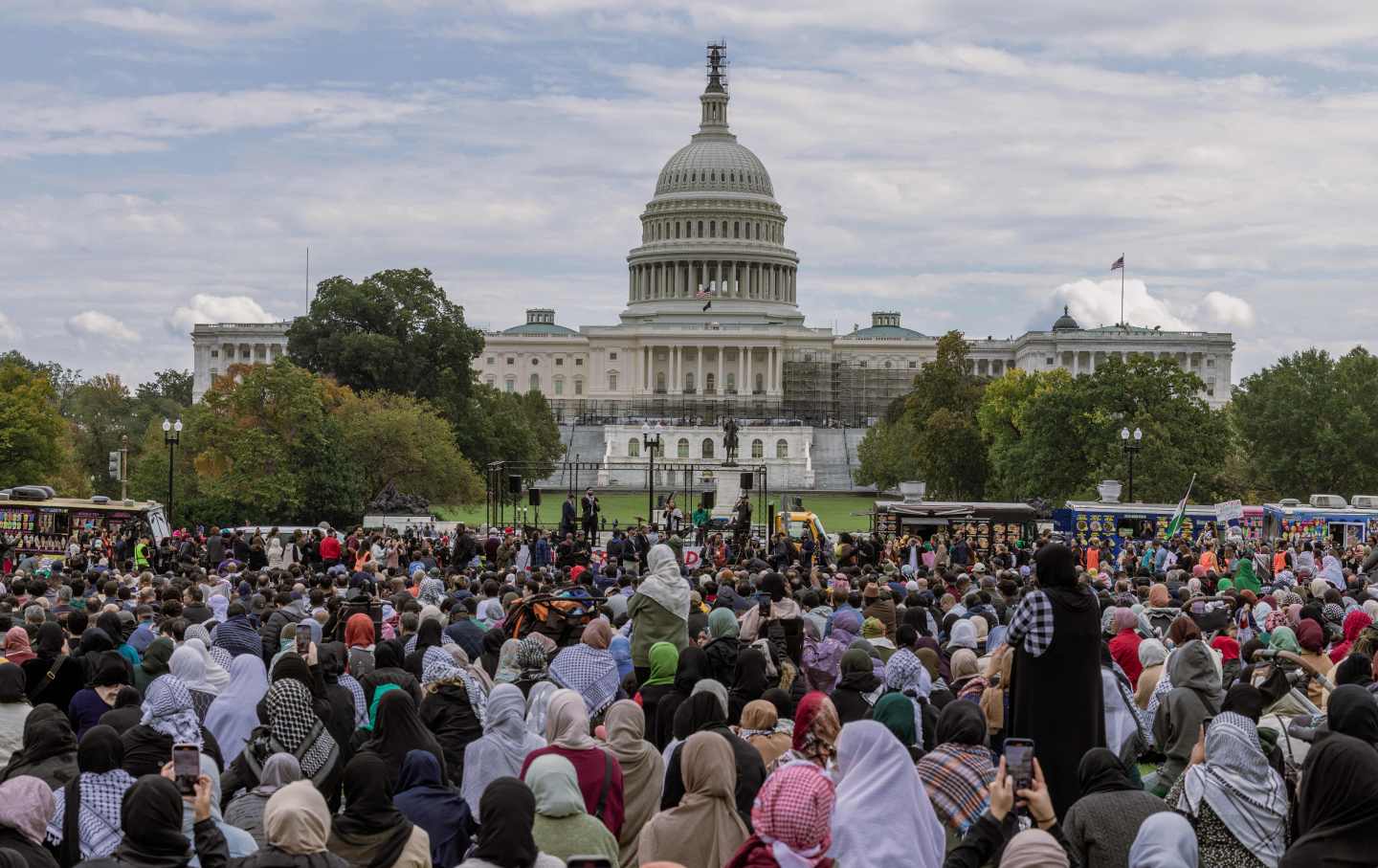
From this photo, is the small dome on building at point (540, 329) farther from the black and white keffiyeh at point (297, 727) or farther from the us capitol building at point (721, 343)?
the black and white keffiyeh at point (297, 727)

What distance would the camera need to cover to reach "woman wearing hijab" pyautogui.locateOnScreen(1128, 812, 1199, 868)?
753 centimetres

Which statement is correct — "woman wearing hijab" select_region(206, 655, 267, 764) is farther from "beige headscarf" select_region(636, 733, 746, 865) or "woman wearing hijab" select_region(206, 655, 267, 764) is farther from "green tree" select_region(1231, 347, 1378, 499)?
"green tree" select_region(1231, 347, 1378, 499)

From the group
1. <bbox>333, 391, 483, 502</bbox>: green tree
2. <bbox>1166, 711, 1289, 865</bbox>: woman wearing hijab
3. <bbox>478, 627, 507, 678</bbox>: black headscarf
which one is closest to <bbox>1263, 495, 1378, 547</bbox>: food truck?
<bbox>333, 391, 483, 502</bbox>: green tree

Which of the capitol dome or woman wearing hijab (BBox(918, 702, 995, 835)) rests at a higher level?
the capitol dome

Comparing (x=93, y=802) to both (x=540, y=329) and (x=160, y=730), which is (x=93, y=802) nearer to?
(x=160, y=730)

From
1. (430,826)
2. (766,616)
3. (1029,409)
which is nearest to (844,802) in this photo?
(430,826)

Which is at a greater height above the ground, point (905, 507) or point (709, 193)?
point (709, 193)

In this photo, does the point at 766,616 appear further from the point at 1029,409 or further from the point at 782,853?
the point at 1029,409

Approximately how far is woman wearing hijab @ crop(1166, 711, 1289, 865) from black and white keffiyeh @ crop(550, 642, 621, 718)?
5.26 meters

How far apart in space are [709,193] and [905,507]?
122 m

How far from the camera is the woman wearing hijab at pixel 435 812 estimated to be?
9141 mm

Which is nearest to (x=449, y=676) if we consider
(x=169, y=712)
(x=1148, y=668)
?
(x=169, y=712)

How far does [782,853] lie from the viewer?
7816mm

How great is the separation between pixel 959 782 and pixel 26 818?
4.38 meters
